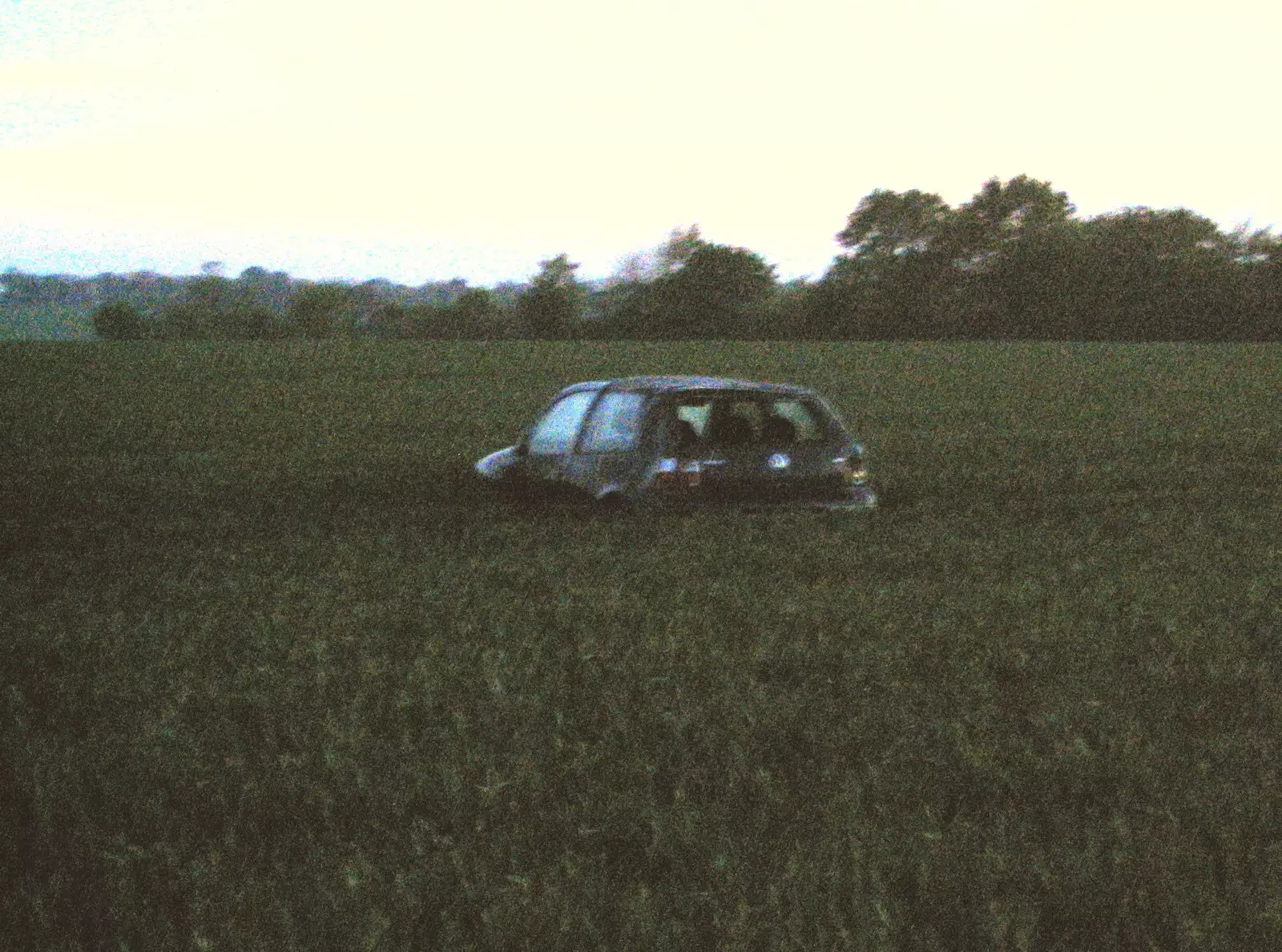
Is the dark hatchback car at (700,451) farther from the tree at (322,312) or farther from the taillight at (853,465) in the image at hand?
the tree at (322,312)

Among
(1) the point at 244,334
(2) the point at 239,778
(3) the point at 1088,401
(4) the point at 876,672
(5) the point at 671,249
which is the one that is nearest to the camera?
(2) the point at 239,778

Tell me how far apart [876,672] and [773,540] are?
4.22 meters

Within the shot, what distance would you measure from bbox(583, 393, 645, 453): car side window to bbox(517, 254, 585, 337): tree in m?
84.9

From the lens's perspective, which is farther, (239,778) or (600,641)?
(600,641)

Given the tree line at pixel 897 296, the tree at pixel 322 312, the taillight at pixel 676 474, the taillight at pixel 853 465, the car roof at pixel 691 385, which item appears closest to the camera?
the taillight at pixel 676 474

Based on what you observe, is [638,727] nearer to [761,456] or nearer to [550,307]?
[761,456]

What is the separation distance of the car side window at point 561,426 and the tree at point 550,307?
274 ft

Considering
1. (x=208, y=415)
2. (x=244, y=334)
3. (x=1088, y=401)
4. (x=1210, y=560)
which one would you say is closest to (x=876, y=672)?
(x=1210, y=560)

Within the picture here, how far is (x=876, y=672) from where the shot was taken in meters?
7.38

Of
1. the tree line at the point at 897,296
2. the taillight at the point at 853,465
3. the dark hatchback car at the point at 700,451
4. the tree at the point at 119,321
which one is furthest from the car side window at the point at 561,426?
the tree at the point at 119,321

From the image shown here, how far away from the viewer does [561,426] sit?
1312 cm

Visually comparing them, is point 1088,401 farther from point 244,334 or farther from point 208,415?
point 244,334

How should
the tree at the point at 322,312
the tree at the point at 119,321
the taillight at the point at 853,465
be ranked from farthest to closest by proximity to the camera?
the tree at the point at 119,321 → the tree at the point at 322,312 → the taillight at the point at 853,465

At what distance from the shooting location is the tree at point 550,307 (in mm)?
97375
